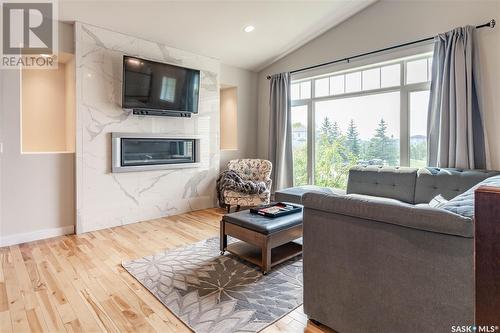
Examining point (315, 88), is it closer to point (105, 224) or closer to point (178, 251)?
point (178, 251)

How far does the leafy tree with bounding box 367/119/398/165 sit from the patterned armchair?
5.45 ft

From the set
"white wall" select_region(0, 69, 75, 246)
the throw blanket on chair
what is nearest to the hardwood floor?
"white wall" select_region(0, 69, 75, 246)

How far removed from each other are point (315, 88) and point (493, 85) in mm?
2450

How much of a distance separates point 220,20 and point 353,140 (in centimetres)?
266

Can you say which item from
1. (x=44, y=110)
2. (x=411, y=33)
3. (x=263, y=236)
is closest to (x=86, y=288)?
(x=263, y=236)

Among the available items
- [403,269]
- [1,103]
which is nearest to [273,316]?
[403,269]

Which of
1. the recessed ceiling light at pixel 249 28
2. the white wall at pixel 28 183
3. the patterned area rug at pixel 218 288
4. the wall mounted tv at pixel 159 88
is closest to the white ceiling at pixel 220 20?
the recessed ceiling light at pixel 249 28

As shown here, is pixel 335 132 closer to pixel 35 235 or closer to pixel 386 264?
pixel 386 264

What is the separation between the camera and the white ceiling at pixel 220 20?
3.48 meters

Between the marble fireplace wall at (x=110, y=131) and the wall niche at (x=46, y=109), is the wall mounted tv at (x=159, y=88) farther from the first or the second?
the wall niche at (x=46, y=109)

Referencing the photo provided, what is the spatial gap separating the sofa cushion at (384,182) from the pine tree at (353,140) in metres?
0.59

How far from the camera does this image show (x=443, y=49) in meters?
3.38

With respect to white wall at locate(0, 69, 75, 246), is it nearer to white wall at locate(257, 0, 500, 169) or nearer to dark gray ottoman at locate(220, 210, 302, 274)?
dark gray ottoman at locate(220, 210, 302, 274)

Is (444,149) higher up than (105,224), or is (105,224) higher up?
(444,149)
